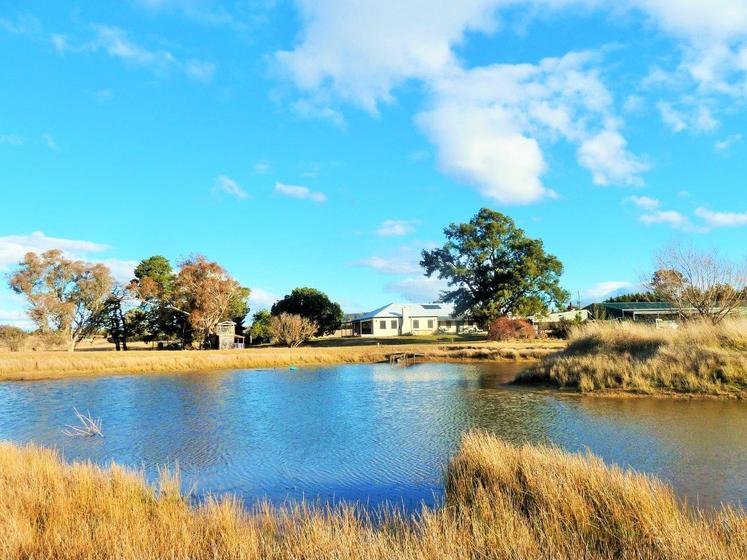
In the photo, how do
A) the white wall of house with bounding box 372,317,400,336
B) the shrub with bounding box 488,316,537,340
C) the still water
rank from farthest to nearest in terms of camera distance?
the white wall of house with bounding box 372,317,400,336
the shrub with bounding box 488,316,537,340
the still water

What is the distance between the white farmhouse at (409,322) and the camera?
278 ft

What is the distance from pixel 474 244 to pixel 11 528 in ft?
195

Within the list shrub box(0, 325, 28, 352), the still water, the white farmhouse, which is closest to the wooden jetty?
the still water

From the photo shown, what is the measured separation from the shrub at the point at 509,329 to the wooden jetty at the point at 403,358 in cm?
1226

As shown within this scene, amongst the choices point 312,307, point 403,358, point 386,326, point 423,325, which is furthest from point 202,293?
point 423,325

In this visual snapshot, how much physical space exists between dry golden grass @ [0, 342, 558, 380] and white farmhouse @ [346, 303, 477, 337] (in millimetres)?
32612

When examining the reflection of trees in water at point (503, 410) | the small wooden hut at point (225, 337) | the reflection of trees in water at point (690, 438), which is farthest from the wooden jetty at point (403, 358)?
the reflection of trees in water at point (690, 438)

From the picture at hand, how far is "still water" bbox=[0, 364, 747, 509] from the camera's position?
10523 mm

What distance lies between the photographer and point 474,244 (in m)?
63.2

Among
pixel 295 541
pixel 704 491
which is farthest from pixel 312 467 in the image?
pixel 704 491

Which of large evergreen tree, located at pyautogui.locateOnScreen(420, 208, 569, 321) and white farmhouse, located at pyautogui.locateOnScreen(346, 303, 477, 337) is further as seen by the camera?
white farmhouse, located at pyautogui.locateOnScreen(346, 303, 477, 337)

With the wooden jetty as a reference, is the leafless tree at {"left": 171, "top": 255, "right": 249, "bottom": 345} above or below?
above

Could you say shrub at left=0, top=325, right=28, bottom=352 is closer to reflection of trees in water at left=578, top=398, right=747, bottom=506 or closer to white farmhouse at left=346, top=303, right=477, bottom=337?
white farmhouse at left=346, top=303, right=477, bottom=337

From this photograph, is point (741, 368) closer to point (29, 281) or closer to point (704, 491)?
point (704, 491)
